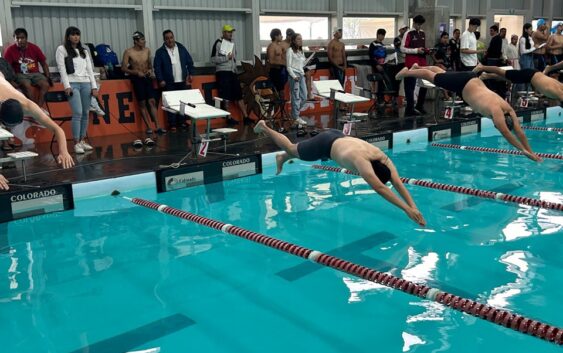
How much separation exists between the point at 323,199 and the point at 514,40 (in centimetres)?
1070

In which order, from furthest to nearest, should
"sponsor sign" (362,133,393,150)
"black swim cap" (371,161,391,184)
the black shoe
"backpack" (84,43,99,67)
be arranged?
the black shoe
"backpack" (84,43,99,67)
"sponsor sign" (362,133,393,150)
"black swim cap" (371,161,391,184)

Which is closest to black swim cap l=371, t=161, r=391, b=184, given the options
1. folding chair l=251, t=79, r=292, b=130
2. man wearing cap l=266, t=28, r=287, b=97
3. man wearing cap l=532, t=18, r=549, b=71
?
folding chair l=251, t=79, r=292, b=130

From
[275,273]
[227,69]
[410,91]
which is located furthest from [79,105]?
[410,91]

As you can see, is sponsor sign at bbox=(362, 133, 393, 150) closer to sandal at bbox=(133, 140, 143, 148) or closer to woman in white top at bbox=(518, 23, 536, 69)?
Result: sandal at bbox=(133, 140, 143, 148)

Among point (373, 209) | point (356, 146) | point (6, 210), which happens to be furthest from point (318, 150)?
point (6, 210)

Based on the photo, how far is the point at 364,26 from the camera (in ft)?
48.6

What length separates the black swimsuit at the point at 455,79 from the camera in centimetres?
616

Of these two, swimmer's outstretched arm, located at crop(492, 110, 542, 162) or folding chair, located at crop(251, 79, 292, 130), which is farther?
folding chair, located at crop(251, 79, 292, 130)

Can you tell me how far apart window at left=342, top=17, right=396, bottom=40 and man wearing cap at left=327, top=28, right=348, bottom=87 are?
8.95 feet

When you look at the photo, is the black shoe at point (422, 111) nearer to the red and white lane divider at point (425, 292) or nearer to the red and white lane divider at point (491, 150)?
the red and white lane divider at point (491, 150)

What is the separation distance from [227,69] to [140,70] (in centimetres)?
169

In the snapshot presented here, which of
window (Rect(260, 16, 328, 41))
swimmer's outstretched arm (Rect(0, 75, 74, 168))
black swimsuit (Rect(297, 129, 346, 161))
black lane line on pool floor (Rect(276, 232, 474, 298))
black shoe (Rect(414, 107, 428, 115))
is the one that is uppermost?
window (Rect(260, 16, 328, 41))

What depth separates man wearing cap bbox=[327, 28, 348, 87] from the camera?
11.4 m

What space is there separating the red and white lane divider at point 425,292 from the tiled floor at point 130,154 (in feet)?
6.55
